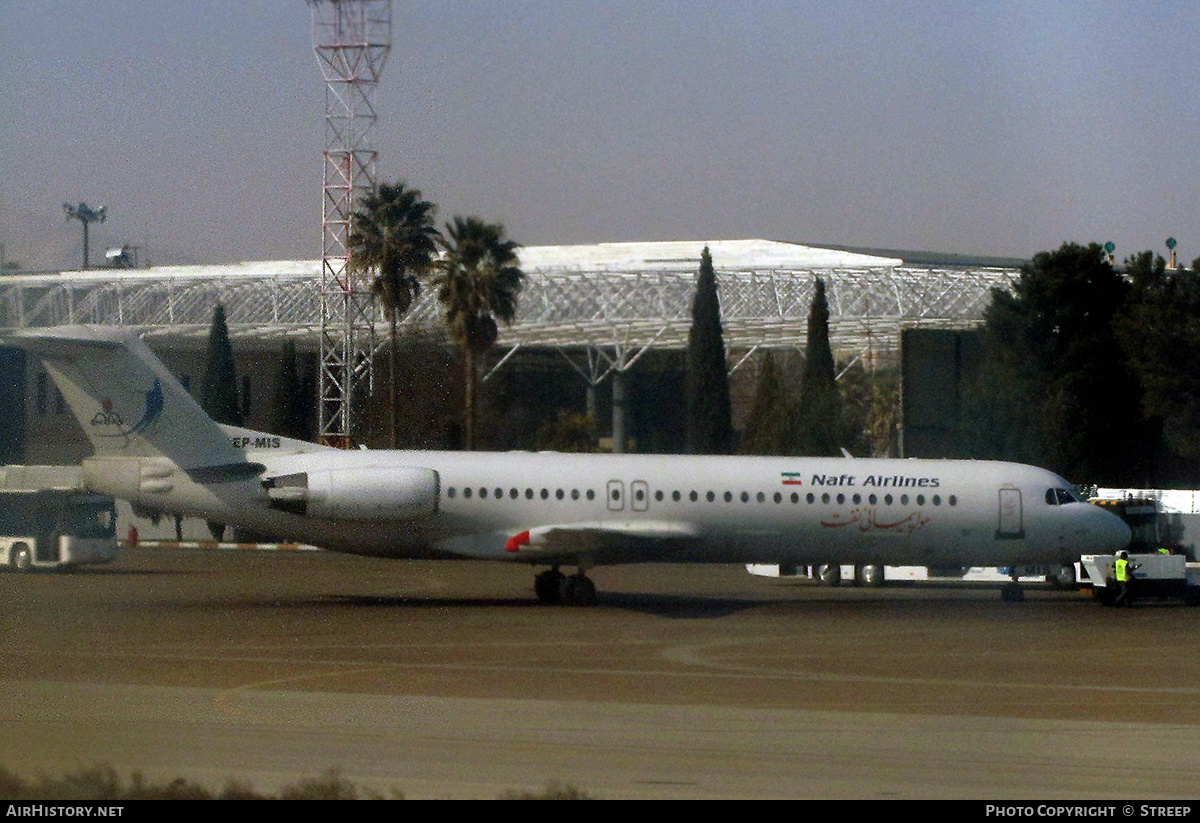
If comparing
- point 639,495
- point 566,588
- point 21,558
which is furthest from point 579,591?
point 21,558

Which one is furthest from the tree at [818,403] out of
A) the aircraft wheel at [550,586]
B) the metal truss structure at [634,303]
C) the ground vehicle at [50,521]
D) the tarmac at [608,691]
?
the ground vehicle at [50,521]

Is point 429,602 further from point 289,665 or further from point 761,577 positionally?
point 761,577

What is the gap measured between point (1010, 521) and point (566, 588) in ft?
29.6

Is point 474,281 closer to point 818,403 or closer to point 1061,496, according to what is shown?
point 818,403

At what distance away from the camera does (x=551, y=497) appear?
94.2 ft

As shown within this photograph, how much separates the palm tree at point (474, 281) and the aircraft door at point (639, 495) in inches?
735

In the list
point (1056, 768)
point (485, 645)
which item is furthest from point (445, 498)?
point (1056, 768)

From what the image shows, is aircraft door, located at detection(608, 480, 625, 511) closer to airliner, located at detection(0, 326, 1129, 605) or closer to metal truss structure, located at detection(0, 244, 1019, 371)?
airliner, located at detection(0, 326, 1129, 605)

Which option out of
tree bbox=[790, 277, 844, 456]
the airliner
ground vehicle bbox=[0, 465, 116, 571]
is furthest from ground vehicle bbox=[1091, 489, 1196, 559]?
ground vehicle bbox=[0, 465, 116, 571]

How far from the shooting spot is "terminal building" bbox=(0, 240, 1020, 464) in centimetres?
5100

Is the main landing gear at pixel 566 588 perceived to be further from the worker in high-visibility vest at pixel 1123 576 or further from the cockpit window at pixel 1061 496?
the worker in high-visibility vest at pixel 1123 576

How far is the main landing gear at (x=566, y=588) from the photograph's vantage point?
93.5ft
